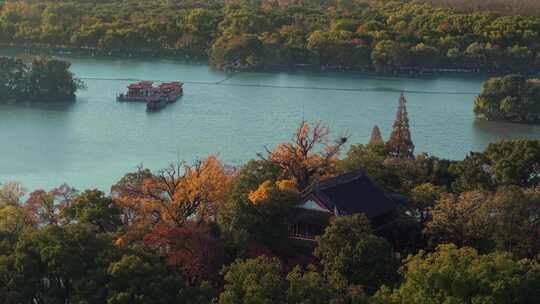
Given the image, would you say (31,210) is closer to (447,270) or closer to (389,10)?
(447,270)

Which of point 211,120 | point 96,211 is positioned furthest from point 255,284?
point 211,120

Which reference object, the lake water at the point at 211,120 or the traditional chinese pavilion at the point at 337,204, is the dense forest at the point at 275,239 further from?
the lake water at the point at 211,120

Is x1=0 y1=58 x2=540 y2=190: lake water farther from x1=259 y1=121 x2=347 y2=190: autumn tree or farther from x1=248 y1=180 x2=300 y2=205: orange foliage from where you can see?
x1=248 y1=180 x2=300 y2=205: orange foliage

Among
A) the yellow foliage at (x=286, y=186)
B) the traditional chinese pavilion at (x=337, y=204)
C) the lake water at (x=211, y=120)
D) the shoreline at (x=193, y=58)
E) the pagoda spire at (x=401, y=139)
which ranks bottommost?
the lake water at (x=211, y=120)

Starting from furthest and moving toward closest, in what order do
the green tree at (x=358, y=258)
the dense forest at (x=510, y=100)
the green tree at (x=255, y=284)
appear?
the dense forest at (x=510, y=100)
the green tree at (x=358, y=258)
the green tree at (x=255, y=284)

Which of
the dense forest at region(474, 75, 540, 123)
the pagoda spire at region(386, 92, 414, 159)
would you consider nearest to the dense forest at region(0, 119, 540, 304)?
the pagoda spire at region(386, 92, 414, 159)

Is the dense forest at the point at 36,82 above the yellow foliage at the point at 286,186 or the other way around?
the other way around

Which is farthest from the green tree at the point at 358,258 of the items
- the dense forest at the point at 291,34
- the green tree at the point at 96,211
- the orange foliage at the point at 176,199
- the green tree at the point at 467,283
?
the dense forest at the point at 291,34

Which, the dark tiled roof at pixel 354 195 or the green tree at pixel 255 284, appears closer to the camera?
the green tree at pixel 255 284
